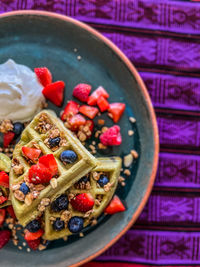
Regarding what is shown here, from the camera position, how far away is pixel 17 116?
2.29 meters

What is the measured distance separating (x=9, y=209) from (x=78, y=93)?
0.93 meters

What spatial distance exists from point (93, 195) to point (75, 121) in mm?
526

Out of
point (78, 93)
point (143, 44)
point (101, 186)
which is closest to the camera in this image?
point (101, 186)

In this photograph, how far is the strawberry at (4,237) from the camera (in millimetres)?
2324

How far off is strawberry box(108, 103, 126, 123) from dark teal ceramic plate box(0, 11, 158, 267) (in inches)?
2.0

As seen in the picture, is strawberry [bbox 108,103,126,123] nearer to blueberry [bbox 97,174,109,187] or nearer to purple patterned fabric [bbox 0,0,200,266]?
purple patterned fabric [bbox 0,0,200,266]

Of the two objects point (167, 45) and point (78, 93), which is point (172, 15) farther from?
point (78, 93)

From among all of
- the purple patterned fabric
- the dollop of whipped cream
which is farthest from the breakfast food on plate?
the purple patterned fabric

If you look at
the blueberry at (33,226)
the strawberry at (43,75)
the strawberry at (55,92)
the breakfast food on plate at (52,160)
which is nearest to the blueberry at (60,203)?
the breakfast food on plate at (52,160)

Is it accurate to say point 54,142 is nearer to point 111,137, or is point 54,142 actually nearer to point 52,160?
point 52,160

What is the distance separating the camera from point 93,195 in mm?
2135

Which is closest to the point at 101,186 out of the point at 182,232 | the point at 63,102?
the point at 63,102

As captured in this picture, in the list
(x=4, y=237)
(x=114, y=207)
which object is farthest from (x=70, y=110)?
(x=4, y=237)

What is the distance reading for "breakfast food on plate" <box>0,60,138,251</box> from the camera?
1.95 m
